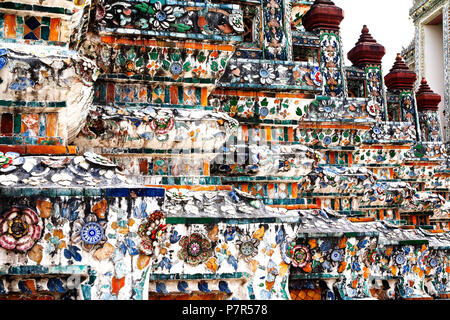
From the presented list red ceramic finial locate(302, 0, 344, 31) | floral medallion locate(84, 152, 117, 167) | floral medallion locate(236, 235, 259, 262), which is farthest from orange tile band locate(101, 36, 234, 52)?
red ceramic finial locate(302, 0, 344, 31)

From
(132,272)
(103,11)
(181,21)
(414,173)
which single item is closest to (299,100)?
(181,21)

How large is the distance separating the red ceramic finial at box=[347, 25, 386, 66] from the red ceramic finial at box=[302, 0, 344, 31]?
7.19 ft

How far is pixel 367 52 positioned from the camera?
46.8 ft

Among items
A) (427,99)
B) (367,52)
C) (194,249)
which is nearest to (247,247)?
(194,249)

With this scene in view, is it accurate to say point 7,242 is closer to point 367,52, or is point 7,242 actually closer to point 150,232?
point 150,232

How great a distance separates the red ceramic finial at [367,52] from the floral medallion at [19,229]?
38.4ft

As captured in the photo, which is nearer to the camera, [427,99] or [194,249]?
[194,249]

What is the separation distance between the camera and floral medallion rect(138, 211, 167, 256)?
4014 millimetres

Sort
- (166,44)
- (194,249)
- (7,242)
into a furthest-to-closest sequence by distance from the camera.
Result: (166,44) → (194,249) → (7,242)

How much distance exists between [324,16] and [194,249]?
8307mm

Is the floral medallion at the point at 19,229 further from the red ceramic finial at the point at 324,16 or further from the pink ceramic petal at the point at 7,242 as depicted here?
the red ceramic finial at the point at 324,16

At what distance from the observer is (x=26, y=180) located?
3.85 metres

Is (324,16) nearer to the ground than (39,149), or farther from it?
farther from it

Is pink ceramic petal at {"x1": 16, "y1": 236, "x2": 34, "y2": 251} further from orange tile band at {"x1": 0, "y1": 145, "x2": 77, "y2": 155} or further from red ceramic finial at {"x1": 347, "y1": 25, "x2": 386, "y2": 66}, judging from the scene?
red ceramic finial at {"x1": 347, "y1": 25, "x2": 386, "y2": 66}
